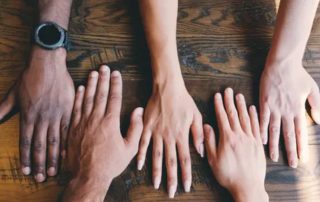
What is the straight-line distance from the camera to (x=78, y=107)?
104 cm

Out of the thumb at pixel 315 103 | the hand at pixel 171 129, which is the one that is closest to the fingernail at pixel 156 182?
the hand at pixel 171 129

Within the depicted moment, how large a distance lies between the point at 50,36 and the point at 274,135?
0.63 metres

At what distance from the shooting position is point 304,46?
42.2 inches

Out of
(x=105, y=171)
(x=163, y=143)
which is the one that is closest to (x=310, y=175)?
(x=163, y=143)

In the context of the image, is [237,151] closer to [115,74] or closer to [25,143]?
[115,74]

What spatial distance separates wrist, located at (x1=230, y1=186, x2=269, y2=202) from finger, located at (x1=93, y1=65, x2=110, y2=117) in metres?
0.38

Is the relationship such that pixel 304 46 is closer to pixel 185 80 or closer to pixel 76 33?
pixel 185 80

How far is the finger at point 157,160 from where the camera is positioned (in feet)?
3.30

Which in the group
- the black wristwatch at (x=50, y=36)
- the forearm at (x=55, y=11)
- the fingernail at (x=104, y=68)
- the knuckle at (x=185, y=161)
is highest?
the forearm at (x=55, y=11)

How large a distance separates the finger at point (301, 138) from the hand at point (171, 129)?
9.7 inches

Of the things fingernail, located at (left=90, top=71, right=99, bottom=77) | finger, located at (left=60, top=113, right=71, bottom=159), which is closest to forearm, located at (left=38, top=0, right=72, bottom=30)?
fingernail, located at (left=90, top=71, right=99, bottom=77)

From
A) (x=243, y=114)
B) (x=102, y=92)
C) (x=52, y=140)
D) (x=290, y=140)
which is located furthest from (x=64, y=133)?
(x=290, y=140)

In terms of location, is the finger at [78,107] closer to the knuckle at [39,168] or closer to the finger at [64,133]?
the finger at [64,133]

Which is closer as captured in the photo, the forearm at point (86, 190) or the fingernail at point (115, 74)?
the forearm at point (86, 190)
